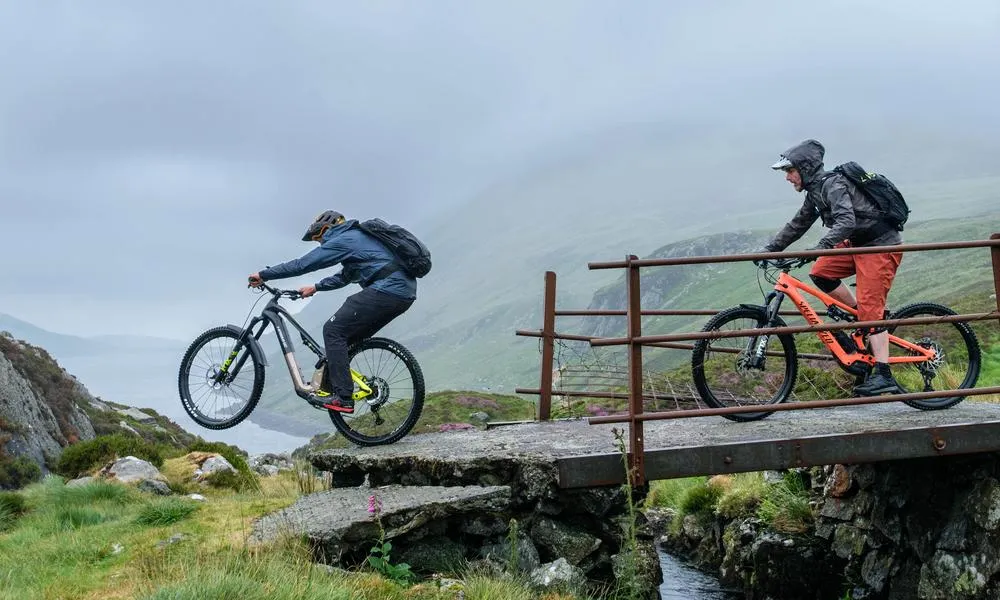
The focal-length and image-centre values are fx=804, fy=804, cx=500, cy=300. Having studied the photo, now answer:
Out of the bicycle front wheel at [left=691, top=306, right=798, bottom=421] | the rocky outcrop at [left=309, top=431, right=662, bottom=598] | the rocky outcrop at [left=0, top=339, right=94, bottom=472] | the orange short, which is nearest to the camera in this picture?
the rocky outcrop at [left=309, top=431, right=662, bottom=598]

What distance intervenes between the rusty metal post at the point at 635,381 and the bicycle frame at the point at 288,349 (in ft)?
10.1

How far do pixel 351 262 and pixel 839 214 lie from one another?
4.81 m

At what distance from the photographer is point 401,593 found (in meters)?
5.45

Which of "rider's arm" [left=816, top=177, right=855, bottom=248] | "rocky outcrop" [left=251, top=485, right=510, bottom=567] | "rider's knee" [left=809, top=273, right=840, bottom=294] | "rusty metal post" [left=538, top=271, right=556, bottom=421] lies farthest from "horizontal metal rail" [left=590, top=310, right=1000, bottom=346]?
"rusty metal post" [left=538, top=271, right=556, bottom=421]

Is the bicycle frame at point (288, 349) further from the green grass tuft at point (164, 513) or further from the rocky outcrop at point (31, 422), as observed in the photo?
the rocky outcrop at point (31, 422)

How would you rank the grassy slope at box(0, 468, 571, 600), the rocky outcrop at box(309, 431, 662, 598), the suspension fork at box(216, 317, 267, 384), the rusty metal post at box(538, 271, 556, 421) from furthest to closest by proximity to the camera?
the rusty metal post at box(538, 271, 556, 421) < the suspension fork at box(216, 317, 267, 384) < the rocky outcrop at box(309, 431, 662, 598) < the grassy slope at box(0, 468, 571, 600)

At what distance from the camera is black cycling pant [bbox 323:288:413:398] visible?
802 centimetres

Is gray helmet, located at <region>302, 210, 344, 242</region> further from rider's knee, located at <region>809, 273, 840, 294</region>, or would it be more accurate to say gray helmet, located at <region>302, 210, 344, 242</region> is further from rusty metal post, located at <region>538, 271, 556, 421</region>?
rider's knee, located at <region>809, 273, 840, 294</region>

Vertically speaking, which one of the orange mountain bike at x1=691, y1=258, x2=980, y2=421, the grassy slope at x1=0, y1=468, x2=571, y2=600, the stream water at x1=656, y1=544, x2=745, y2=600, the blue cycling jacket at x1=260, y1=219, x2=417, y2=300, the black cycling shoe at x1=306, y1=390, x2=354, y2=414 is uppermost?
the blue cycling jacket at x1=260, y1=219, x2=417, y2=300

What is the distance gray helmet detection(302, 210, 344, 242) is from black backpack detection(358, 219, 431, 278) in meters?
0.34

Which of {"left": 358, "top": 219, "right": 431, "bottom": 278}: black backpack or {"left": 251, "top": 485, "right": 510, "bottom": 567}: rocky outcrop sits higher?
{"left": 358, "top": 219, "right": 431, "bottom": 278}: black backpack

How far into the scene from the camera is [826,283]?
27.5 feet

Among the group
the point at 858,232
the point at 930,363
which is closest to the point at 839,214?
the point at 858,232

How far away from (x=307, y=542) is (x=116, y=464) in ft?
30.2
